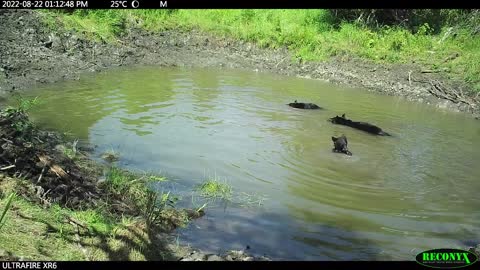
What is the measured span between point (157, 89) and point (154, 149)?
211 inches

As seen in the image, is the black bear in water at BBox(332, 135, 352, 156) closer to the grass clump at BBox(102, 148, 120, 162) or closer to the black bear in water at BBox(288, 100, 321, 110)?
the black bear in water at BBox(288, 100, 321, 110)

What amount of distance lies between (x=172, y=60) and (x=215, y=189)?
11.7 meters

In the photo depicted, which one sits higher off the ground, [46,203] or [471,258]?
[46,203]

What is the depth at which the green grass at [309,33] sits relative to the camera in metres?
16.2

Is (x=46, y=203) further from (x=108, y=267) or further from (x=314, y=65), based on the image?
(x=314, y=65)

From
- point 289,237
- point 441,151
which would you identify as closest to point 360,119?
point 441,151

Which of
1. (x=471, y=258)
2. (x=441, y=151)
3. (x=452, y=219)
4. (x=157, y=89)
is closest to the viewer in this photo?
(x=471, y=258)

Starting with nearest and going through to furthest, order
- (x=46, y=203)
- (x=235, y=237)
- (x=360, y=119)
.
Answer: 1. (x=46, y=203)
2. (x=235, y=237)
3. (x=360, y=119)

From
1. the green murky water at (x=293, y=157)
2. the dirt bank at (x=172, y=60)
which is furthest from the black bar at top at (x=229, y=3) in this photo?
the green murky water at (x=293, y=157)

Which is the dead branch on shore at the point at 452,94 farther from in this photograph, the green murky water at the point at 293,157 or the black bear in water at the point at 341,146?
the black bear in water at the point at 341,146

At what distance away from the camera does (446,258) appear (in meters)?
5.08

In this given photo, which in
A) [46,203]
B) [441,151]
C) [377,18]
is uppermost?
[377,18]

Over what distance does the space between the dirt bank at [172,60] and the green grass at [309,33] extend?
42 centimetres

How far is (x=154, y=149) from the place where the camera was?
8344mm
